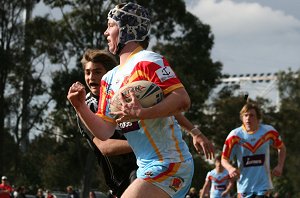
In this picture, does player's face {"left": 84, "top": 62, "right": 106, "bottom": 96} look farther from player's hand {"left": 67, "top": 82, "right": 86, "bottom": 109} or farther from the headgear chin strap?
player's hand {"left": 67, "top": 82, "right": 86, "bottom": 109}

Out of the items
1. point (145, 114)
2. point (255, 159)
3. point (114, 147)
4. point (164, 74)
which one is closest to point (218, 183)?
point (255, 159)

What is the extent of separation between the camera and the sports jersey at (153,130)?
17.7 feet

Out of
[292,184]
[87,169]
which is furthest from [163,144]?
[292,184]

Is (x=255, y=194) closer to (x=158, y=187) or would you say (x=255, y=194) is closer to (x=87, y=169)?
(x=158, y=187)

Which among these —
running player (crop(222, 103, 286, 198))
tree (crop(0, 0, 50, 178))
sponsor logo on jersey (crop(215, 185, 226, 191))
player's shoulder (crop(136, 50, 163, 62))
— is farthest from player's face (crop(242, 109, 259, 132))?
tree (crop(0, 0, 50, 178))

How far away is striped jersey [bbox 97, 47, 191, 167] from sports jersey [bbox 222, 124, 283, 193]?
7101 mm

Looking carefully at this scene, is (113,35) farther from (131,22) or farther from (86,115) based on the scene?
(86,115)

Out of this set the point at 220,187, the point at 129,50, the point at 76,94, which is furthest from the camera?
the point at 220,187

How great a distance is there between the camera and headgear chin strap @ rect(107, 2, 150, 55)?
5742mm

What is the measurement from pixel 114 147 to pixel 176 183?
1.48m

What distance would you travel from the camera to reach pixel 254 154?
1275 cm

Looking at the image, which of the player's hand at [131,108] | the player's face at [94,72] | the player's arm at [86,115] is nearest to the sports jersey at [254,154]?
the player's face at [94,72]

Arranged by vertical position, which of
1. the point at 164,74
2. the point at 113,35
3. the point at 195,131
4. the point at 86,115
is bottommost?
the point at 195,131

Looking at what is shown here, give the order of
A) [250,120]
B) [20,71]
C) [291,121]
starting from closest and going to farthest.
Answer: [250,120], [20,71], [291,121]
